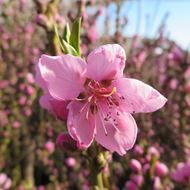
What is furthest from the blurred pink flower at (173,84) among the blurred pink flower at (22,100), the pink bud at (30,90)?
the blurred pink flower at (22,100)

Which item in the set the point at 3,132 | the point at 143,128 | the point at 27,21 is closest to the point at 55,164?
the point at 3,132

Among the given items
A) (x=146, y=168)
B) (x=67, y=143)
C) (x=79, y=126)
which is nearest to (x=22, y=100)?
(x=146, y=168)

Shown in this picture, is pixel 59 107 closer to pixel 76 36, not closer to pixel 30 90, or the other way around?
pixel 76 36

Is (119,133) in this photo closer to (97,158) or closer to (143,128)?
(97,158)

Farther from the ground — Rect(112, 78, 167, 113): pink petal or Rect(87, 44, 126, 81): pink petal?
Rect(87, 44, 126, 81): pink petal

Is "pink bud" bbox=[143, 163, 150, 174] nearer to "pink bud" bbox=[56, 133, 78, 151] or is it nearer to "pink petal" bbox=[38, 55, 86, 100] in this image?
"pink bud" bbox=[56, 133, 78, 151]

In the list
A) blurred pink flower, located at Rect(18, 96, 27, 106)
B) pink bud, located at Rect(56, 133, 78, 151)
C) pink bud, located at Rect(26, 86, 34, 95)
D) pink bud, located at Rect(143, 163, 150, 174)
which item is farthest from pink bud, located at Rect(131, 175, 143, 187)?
blurred pink flower, located at Rect(18, 96, 27, 106)
